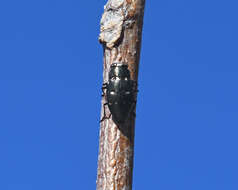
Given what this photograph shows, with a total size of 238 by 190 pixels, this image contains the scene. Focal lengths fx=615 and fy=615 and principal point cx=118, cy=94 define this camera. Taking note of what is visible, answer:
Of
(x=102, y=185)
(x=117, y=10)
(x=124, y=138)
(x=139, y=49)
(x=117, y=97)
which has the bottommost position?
(x=102, y=185)

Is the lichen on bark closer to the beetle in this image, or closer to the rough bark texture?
the rough bark texture

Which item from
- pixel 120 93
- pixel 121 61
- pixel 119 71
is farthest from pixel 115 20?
pixel 120 93

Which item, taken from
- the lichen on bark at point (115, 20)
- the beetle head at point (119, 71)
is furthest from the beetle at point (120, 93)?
the lichen on bark at point (115, 20)

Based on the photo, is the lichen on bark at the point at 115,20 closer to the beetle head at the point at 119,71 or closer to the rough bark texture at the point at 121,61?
the rough bark texture at the point at 121,61

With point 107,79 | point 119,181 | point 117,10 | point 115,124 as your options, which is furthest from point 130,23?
point 119,181

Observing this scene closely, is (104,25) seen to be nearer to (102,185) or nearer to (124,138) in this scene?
(124,138)

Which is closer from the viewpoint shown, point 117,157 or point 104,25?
point 117,157

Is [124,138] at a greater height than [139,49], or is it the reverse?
[139,49]
